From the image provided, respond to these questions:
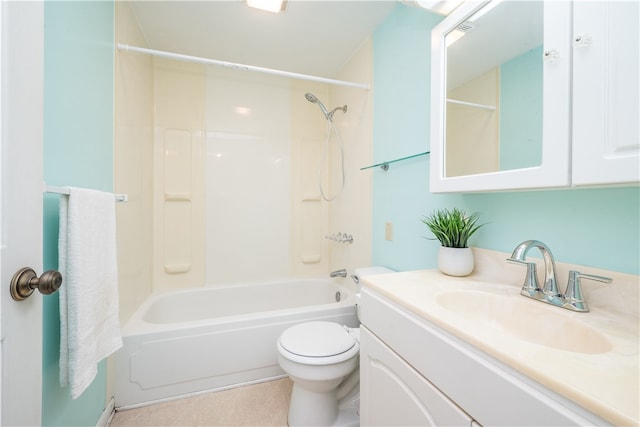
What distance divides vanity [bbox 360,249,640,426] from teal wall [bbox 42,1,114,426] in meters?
1.13

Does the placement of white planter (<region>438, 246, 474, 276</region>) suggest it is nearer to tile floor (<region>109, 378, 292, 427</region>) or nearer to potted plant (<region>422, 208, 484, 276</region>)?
potted plant (<region>422, 208, 484, 276</region>)

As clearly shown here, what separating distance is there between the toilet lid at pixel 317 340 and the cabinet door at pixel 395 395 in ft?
0.77

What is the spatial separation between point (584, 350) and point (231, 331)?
156cm

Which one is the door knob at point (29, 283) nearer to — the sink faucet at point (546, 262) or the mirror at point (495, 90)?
the sink faucet at point (546, 262)

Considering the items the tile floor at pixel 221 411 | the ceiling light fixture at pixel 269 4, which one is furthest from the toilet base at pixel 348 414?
the ceiling light fixture at pixel 269 4

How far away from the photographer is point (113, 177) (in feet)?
4.44

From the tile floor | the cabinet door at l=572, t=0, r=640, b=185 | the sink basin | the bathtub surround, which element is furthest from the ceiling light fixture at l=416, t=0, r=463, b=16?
the tile floor

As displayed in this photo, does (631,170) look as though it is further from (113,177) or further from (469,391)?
(113,177)

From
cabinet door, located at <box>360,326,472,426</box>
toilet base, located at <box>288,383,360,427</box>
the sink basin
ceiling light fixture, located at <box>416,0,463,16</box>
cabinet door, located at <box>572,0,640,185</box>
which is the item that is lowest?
toilet base, located at <box>288,383,360,427</box>

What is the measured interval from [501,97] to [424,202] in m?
0.57

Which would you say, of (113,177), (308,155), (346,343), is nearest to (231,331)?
(346,343)

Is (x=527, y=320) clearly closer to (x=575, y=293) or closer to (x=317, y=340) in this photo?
(x=575, y=293)

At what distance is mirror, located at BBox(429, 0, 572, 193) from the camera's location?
0.69 m

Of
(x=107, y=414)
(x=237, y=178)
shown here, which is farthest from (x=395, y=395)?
(x=237, y=178)
